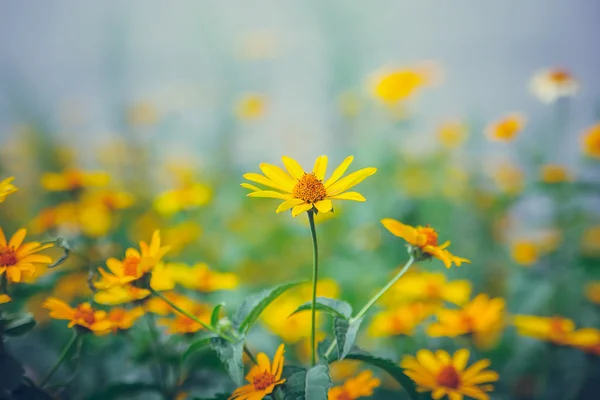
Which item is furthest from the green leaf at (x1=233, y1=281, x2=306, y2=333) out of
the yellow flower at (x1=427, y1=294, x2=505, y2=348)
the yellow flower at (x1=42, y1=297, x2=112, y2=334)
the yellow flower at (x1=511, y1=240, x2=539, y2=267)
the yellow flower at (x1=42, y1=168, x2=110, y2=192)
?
the yellow flower at (x1=511, y1=240, x2=539, y2=267)

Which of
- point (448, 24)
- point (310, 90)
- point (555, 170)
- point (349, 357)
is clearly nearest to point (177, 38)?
point (310, 90)

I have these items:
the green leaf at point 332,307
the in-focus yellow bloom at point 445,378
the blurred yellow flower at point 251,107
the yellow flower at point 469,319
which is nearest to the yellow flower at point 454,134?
the blurred yellow flower at point 251,107

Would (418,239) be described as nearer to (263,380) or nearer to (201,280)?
(263,380)

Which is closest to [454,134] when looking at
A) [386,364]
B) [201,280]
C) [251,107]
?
[251,107]

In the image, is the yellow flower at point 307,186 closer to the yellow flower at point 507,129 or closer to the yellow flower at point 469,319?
the yellow flower at point 469,319

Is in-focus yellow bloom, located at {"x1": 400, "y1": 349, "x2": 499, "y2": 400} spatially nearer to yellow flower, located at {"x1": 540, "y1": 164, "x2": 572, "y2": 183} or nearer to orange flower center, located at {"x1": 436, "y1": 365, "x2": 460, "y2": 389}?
orange flower center, located at {"x1": 436, "y1": 365, "x2": 460, "y2": 389}

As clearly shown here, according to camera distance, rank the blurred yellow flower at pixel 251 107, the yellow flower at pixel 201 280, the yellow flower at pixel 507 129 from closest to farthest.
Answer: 1. the yellow flower at pixel 201 280
2. the yellow flower at pixel 507 129
3. the blurred yellow flower at pixel 251 107
